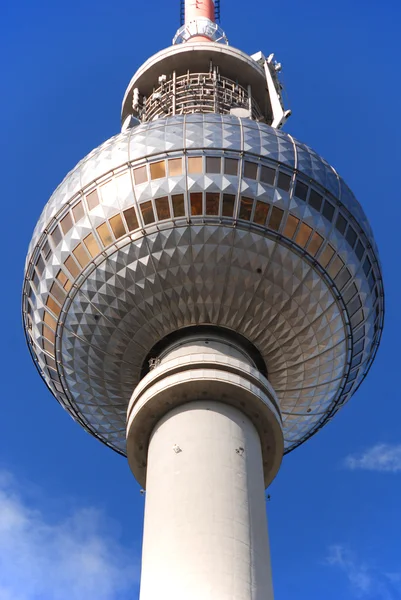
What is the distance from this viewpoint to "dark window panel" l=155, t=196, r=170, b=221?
2803 centimetres

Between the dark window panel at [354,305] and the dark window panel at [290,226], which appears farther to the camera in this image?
the dark window panel at [354,305]

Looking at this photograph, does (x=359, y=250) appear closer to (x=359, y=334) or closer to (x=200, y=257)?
(x=359, y=334)

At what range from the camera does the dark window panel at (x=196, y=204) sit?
28016 millimetres

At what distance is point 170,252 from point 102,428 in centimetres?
976

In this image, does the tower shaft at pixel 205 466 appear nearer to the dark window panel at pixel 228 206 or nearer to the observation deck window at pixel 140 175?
the dark window panel at pixel 228 206

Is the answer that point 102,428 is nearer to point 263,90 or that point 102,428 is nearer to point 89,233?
point 89,233

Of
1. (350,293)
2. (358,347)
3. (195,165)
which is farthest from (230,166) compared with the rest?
(358,347)

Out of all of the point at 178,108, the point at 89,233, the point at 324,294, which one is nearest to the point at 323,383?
the point at 324,294

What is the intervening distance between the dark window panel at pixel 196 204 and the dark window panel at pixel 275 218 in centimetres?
252

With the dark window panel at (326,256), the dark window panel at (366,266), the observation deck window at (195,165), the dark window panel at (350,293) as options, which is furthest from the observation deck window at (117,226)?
the dark window panel at (366,266)

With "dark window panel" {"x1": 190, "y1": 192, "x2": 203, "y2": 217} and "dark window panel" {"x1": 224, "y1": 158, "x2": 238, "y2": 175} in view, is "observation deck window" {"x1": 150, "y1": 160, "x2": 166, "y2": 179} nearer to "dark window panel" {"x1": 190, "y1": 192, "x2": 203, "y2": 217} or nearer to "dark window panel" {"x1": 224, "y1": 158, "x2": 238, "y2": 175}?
"dark window panel" {"x1": 190, "y1": 192, "x2": 203, "y2": 217}

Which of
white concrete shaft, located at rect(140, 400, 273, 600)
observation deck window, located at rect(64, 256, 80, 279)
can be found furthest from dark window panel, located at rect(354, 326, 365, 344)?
observation deck window, located at rect(64, 256, 80, 279)

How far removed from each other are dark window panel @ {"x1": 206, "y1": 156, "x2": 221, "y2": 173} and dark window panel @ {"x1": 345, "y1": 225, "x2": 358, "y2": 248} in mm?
5561

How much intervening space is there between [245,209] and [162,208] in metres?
2.89
